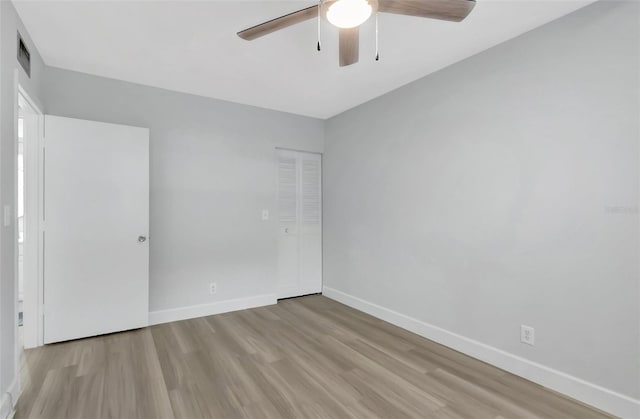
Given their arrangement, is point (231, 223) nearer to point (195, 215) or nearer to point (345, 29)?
point (195, 215)

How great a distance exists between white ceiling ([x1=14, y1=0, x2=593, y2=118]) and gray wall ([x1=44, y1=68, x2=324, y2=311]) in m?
0.24

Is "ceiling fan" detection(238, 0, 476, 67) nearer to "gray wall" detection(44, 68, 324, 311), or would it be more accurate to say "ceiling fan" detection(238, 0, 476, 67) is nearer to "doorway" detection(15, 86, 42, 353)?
"gray wall" detection(44, 68, 324, 311)

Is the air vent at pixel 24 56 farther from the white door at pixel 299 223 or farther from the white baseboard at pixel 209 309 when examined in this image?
the white door at pixel 299 223

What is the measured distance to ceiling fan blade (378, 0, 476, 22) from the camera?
149 centimetres

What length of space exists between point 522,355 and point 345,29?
99.3 inches

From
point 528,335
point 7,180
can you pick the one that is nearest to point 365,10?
point 7,180

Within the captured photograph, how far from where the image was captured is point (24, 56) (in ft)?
7.30

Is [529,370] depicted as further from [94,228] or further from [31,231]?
[31,231]

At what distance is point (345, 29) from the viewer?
174 cm

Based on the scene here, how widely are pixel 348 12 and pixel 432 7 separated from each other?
42cm

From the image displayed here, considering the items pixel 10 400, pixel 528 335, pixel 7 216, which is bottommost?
pixel 10 400

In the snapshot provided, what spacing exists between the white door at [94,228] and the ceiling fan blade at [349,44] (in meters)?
2.19

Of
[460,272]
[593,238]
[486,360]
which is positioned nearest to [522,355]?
[486,360]

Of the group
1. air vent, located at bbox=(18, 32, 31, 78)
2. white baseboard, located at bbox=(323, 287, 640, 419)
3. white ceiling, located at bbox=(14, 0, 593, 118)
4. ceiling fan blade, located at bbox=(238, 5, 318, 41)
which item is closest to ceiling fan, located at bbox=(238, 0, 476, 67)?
ceiling fan blade, located at bbox=(238, 5, 318, 41)
